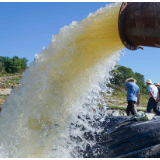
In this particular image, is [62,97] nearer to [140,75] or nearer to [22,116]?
[22,116]

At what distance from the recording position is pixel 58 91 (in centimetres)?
265

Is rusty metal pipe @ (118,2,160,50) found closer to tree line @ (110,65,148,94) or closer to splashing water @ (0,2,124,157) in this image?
splashing water @ (0,2,124,157)

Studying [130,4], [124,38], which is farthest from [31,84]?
[130,4]

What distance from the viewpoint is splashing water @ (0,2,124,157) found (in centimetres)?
245

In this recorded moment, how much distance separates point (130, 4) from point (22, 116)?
2.00 m

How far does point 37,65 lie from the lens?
2.63m

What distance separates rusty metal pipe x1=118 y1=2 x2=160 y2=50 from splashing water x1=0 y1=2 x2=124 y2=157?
474mm

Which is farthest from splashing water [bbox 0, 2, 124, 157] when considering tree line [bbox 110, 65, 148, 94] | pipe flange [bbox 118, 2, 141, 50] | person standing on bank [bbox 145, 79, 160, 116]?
person standing on bank [bbox 145, 79, 160, 116]

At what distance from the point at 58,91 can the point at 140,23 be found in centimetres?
148

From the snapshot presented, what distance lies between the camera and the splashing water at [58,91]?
2.45 metres

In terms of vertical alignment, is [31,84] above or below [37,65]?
below

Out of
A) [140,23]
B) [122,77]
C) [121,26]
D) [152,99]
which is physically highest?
[122,77]

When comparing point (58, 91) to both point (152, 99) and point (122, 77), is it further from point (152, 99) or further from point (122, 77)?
point (122, 77)

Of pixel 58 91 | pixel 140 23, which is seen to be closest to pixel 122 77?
pixel 58 91
